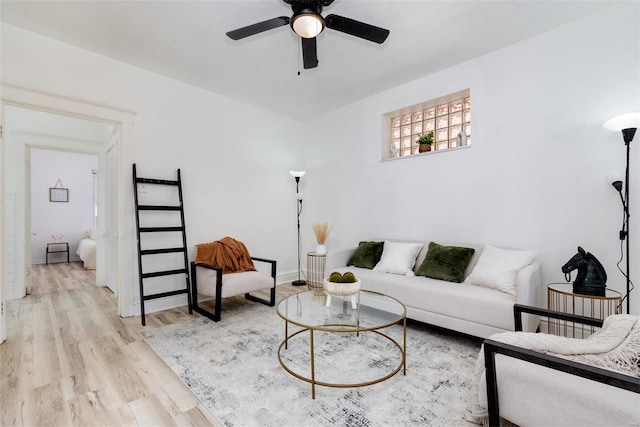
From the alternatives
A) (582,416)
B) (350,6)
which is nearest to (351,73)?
(350,6)

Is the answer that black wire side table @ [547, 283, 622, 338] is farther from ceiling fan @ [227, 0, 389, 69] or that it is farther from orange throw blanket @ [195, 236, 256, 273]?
orange throw blanket @ [195, 236, 256, 273]

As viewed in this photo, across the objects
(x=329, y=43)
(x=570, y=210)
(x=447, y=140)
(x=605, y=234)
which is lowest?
(x=605, y=234)

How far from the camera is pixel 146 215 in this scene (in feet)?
11.2

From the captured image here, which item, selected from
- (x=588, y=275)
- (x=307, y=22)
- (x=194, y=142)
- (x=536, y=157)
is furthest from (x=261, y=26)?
(x=588, y=275)

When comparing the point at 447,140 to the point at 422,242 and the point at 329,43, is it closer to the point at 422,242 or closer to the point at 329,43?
the point at 422,242

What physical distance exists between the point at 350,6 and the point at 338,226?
2.98m

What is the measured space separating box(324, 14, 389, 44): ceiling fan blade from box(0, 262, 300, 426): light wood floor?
2650 mm

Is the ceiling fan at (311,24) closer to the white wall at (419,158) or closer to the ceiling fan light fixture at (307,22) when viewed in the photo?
the ceiling fan light fixture at (307,22)

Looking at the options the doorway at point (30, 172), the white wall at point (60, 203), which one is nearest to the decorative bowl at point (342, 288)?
the doorway at point (30, 172)

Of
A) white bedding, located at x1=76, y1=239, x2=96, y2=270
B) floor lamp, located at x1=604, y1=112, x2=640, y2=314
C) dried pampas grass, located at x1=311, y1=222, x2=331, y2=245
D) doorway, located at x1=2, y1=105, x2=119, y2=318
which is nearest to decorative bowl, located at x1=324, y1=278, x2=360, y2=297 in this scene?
floor lamp, located at x1=604, y1=112, x2=640, y2=314

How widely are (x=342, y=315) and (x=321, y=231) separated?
2.41 meters

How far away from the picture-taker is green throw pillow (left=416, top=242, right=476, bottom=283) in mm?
2850

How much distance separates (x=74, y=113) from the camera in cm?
291

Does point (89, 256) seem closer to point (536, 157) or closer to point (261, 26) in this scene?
point (261, 26)
